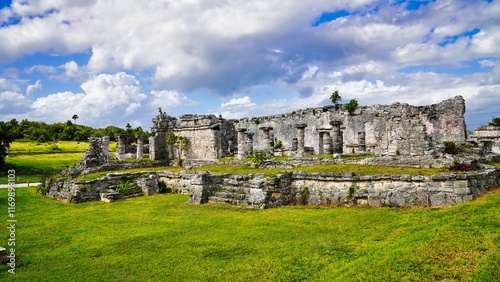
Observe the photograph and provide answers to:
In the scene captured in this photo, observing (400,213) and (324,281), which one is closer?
(324,281)

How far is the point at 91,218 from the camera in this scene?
12.8 m

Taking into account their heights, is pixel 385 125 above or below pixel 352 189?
above

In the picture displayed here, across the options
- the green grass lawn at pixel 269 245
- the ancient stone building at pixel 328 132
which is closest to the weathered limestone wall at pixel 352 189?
the green grass lawn at pixel 269 245

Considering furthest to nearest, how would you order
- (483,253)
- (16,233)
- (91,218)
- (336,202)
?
1. (91,218)
2. (336,202)
3. (16,233)
4. (483,253)

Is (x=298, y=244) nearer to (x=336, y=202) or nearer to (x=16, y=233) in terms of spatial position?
(x=336, y=202)

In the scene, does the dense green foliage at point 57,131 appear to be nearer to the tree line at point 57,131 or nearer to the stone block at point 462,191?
the tree line at point 57,131

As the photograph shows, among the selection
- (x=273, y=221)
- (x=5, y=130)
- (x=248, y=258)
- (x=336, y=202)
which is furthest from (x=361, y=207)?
(x=5, y=130)

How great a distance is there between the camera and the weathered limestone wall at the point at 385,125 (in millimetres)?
15367

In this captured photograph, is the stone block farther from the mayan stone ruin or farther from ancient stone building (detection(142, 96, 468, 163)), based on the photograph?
ancient stone building (detection(142, 96, 468, 163))

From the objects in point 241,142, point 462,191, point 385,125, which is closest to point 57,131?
point 241,142

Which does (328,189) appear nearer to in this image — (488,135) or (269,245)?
(269,245)

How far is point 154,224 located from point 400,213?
7411 millimetres

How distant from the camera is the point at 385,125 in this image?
17891 millimetres

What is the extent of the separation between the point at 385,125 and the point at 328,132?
370 centimetres
